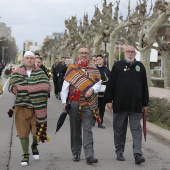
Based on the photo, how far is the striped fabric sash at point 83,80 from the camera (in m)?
6.30

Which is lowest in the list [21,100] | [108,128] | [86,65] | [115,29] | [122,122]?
[108,128]

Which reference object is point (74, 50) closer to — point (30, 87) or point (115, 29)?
point (115, 29)

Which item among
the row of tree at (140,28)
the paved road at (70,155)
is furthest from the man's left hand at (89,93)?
the row of tree at (140,28)

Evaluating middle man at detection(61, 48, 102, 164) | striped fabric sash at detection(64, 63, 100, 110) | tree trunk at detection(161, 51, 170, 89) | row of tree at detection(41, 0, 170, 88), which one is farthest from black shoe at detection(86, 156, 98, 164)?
tree trunk at detection(161, 51, 170, 89)

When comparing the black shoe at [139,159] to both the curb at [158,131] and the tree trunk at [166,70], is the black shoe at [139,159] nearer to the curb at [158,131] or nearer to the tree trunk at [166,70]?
the curb at [158,131]

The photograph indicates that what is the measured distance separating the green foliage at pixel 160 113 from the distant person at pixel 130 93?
3443mm

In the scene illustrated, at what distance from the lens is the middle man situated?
20.6ft

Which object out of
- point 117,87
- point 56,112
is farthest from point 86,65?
point 56,112

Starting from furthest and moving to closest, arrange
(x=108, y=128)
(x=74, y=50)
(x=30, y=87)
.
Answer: (x=74, y=50) < (x=108, y=128) < (x=30, y=87)

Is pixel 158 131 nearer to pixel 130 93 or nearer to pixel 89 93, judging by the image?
pixel 130 93

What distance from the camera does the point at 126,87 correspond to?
632 centimetres

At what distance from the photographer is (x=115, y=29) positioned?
1121 inches

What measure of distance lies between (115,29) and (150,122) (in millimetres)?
18571

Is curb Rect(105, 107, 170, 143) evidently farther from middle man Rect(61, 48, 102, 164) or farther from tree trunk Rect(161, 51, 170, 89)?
tree trunk Rect(161, 51, 170, 89)
